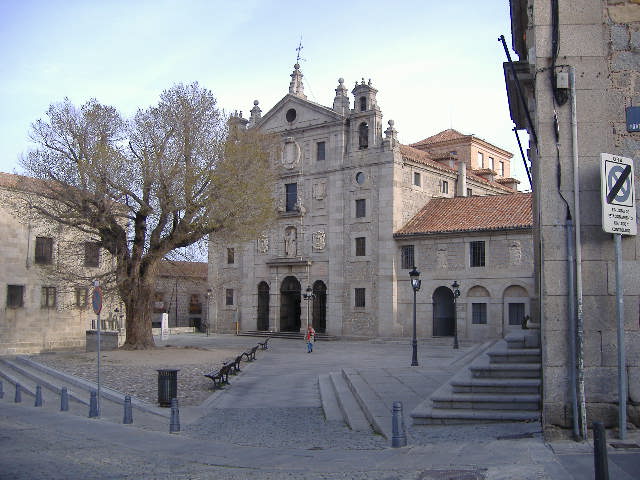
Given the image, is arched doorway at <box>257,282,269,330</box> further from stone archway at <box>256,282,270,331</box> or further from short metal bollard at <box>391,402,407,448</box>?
short metal bollard at <box>391,402,407,448</box>

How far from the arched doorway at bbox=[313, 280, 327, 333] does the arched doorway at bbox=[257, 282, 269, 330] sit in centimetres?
433

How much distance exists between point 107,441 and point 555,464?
7.09m

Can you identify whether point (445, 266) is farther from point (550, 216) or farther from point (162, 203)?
point (550, 216)

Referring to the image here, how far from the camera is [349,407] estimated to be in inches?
555

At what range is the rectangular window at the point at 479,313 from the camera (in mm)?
38188

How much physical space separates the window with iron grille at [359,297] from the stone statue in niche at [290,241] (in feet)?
19.0

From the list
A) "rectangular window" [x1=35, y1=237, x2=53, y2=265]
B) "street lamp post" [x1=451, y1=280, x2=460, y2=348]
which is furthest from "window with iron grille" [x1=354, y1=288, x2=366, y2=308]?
"rectangular window" [x1=35, y1=237, x2=53, y2=265]

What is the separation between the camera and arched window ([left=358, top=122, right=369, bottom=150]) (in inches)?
1720

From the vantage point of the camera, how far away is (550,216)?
29.4ft

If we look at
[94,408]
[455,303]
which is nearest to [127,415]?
[94,408]

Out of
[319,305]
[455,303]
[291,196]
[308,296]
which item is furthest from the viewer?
[291,196]

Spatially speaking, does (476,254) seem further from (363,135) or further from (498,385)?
(498,385)

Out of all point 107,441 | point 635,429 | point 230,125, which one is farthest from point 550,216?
point 230,125

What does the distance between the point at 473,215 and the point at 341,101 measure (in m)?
11.9
